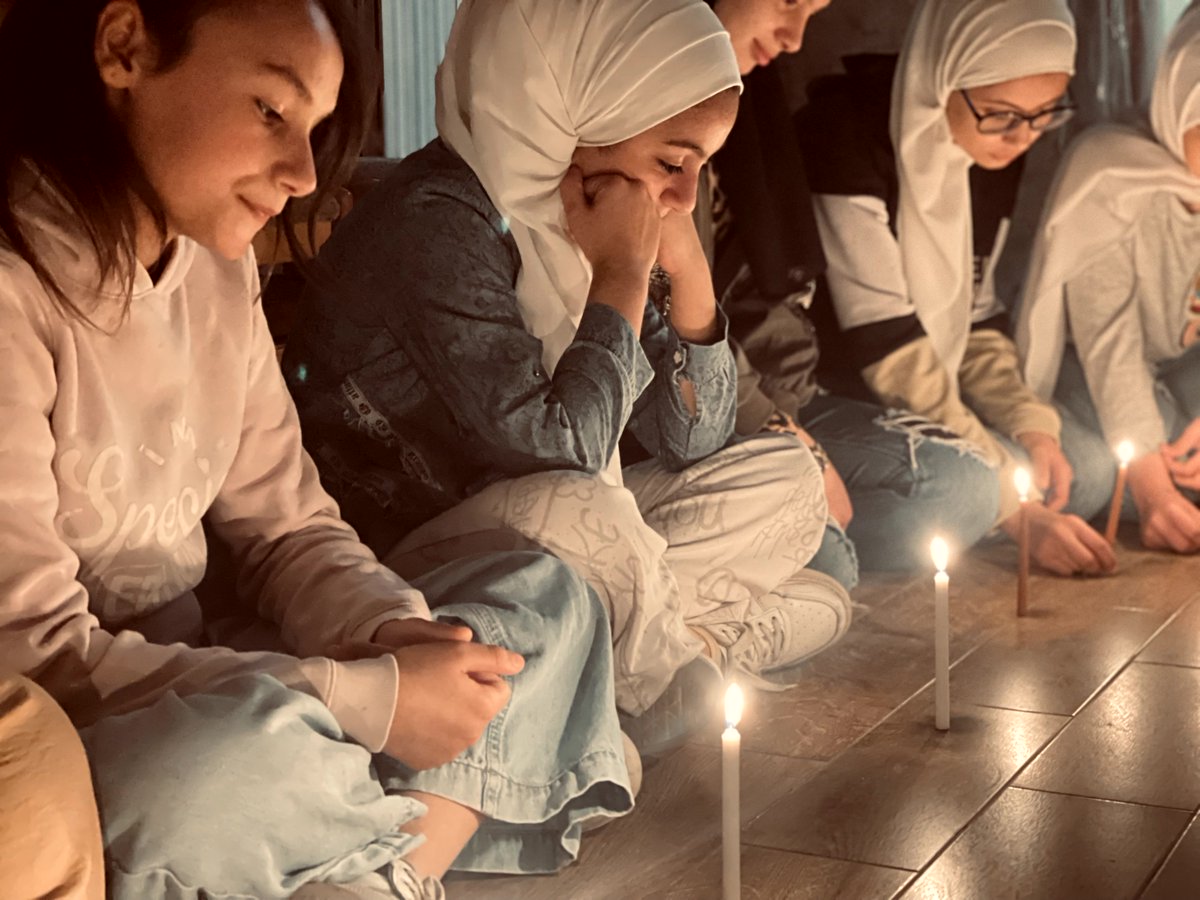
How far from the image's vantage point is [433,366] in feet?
6.23

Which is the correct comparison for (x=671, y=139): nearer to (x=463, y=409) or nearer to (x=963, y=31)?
(x=463, y=409)

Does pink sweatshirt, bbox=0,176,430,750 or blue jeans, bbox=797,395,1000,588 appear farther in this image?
blue jeans, bbox=797,395,1000,588

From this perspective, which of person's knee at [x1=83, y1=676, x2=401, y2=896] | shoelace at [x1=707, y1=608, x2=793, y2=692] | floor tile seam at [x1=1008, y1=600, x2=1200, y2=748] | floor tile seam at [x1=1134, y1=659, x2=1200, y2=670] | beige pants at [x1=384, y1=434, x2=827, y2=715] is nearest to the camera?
person's knee at [x1=83, y1=676, x2=401, y2=896]

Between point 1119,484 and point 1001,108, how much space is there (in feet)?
2.26

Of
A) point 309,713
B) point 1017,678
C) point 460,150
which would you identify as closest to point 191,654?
point 309,713

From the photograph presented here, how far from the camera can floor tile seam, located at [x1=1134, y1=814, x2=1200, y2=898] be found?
168 cm

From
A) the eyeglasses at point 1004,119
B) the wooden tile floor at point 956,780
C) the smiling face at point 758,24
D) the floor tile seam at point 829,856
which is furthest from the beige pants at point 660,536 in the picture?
the eyeglasses at point 1004,119

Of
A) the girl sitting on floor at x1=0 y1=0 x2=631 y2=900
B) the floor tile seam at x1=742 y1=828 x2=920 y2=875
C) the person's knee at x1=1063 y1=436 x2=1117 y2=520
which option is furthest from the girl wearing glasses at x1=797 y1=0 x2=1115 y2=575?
the girl sitting on floor at x1=0 y1=0 x2=631 y2=900

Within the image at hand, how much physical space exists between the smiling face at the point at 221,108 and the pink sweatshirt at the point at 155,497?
0.07m

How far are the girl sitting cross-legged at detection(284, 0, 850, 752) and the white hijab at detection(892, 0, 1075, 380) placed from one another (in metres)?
1.08

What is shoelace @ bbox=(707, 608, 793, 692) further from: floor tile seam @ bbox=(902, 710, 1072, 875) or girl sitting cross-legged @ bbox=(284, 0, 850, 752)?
floor tile seam @ bbox=(902, 710, 1072, 875)

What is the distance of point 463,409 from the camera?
1.90 metres

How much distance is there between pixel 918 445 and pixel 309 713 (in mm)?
1855

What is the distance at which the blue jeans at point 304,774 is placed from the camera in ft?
4.13
